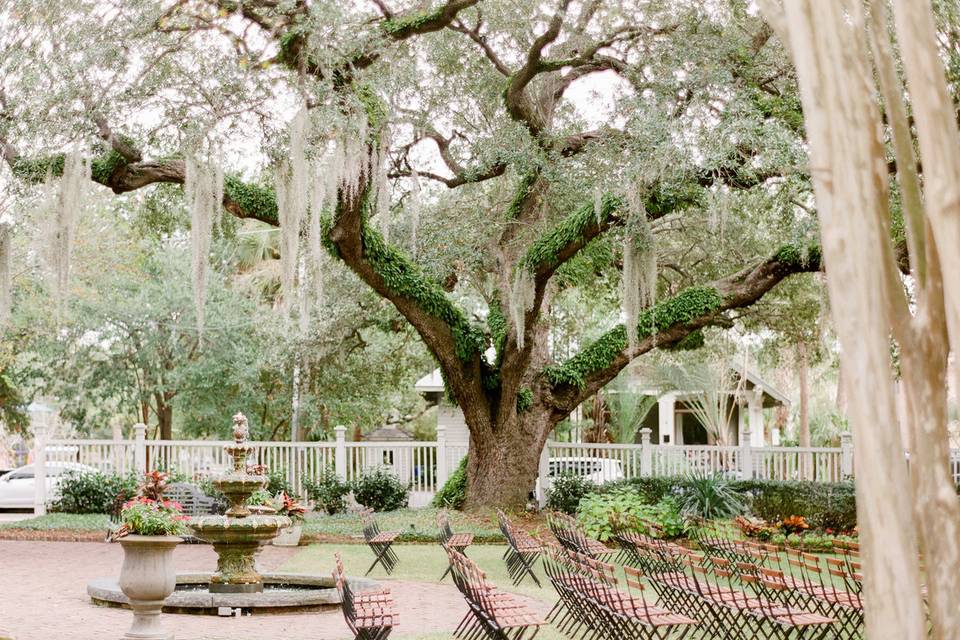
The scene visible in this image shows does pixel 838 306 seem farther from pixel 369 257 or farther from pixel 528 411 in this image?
pixel 528 411

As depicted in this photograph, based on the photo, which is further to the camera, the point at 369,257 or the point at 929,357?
the point at 369,257

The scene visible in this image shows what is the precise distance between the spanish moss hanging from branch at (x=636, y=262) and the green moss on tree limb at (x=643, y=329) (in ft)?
4.56

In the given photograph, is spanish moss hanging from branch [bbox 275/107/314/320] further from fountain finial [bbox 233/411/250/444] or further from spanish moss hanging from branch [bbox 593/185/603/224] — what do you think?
spanish moss hanging from branch [bbox 593/185/603/224]

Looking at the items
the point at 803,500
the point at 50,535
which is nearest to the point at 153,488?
the point at 50,535

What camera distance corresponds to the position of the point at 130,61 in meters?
13.0

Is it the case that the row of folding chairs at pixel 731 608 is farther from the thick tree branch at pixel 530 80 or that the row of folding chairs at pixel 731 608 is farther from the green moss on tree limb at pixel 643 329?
the thick tree branch at pixel 530 80

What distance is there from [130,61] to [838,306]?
11.7 meters

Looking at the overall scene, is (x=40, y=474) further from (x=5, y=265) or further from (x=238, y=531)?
(x=238, y=531)

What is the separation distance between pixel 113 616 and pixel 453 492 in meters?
10.4

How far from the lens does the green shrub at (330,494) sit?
20.4 metres

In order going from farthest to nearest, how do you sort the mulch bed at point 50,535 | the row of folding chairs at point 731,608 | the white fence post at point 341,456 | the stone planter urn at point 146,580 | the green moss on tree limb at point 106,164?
the white fence post at point 341,456 → the mulch bed at point 50,535 → the green moss on tree limb at point 106,164 → the stone planter urn at point 146,580 → the row of folding chairs at point 731,608

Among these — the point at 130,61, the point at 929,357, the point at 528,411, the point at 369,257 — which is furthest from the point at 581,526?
the point at 929,357

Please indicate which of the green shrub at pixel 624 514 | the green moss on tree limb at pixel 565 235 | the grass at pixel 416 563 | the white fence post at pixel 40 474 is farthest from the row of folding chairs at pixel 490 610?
the white fence post at pixel 40 474

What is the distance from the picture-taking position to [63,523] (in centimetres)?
1864
